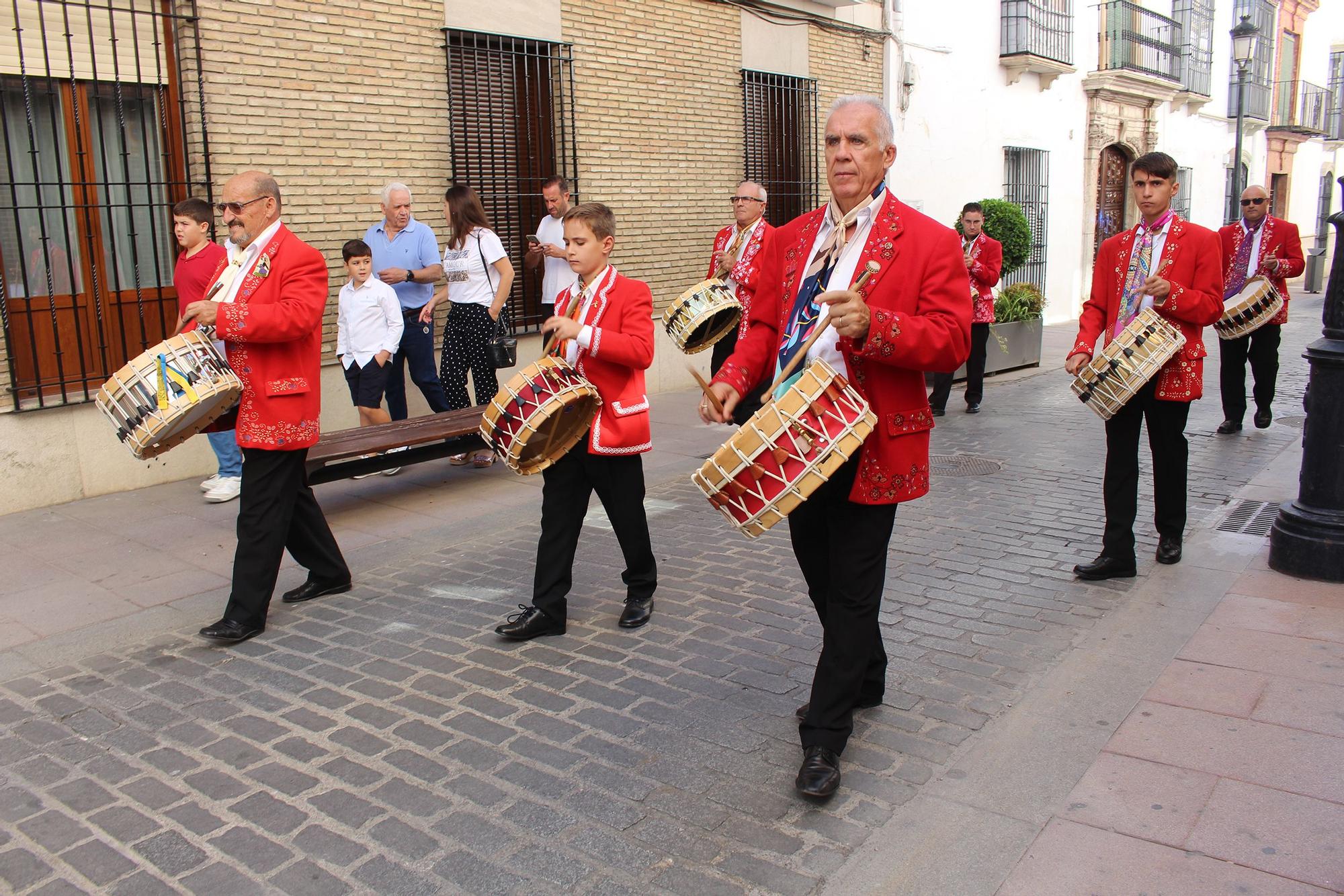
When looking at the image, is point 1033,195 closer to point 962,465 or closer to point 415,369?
point 962,465

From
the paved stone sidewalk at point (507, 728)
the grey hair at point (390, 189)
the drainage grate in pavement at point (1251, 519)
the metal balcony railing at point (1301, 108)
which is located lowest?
the drainage grate in pavement at point (1251, 519)

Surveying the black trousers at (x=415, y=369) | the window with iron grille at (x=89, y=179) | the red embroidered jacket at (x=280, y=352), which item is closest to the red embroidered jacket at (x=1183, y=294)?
the red embroidered jacket at (x=280, y=352)

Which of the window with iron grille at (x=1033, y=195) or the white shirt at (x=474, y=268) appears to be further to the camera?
the window with iron grille at (x=1033, y=195)

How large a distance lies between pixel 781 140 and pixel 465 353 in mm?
6726

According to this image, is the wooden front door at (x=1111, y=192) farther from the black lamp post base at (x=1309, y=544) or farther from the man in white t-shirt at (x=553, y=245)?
the black lamp post base at (x=1309, y=544)

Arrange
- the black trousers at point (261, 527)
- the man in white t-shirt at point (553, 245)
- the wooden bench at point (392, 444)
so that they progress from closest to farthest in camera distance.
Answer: the black trousers at point (261, 527) < the wooden bench at point (392, 444) < the man in white t-shirt at point (553, 245)

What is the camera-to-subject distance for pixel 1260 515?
6.60 metres

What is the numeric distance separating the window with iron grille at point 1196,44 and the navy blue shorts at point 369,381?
22259mm

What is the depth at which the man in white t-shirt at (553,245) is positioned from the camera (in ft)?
28.0

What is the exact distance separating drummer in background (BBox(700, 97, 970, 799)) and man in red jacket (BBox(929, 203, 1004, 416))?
21.7 ft

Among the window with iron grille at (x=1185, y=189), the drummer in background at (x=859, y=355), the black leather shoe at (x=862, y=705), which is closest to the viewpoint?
the drummer in background at (x=859, y=355)

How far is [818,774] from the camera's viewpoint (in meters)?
3.32

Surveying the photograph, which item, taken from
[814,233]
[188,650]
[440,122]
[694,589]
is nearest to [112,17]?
[440,122]

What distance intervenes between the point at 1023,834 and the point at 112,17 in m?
7.60
